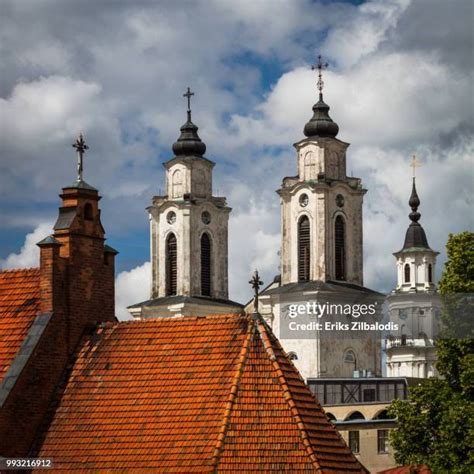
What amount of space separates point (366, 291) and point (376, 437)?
3592cm

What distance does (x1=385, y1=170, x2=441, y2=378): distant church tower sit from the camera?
11181 centimetres

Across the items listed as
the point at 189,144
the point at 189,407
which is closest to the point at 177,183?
the point at 189,144

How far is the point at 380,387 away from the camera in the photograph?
81.8 metres

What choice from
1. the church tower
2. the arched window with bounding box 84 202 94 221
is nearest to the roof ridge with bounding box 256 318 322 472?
the arched window with bounding box 84 202 94 221

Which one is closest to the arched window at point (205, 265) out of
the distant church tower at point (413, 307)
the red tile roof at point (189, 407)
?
the distant church tower at point (413, 307)

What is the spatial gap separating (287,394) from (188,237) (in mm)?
82113

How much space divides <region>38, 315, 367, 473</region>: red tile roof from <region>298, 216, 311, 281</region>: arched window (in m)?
72.5

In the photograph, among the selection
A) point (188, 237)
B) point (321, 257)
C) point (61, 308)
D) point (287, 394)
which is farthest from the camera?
point (188, 237)

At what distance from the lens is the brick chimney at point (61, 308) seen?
104 ft

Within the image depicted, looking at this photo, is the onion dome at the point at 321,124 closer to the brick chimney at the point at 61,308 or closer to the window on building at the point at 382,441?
the window on building at the point at 382,441

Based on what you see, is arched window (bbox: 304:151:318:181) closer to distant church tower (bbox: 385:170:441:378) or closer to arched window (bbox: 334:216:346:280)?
arched window (bbox: 334:216:346:280)

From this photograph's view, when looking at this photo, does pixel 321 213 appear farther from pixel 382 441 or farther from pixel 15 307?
pixel 15 307

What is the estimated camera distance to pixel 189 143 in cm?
11550

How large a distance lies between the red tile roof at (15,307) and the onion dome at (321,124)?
76150 mm
